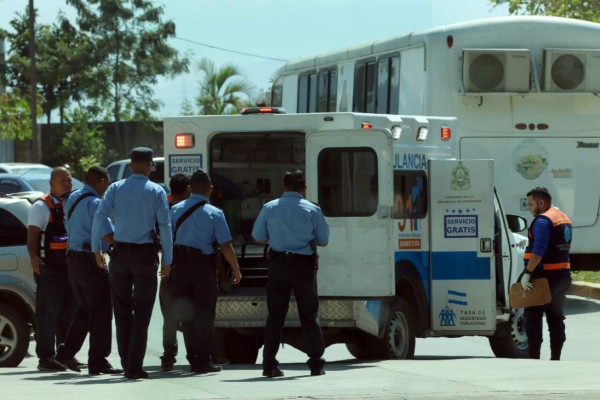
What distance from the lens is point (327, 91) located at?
72.3 ft

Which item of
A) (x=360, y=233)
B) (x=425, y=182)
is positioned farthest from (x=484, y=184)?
(x=360, y=233)

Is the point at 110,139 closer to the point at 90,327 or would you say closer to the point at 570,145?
the point at 570,145

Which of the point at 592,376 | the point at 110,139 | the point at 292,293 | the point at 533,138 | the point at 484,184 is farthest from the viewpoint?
the point at 110,139

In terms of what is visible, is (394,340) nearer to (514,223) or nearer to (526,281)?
(526,281)

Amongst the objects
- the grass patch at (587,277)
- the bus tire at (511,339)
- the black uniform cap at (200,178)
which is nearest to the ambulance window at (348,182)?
the black uniform cap at (200,178)

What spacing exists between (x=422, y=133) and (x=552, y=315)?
7.20 ft

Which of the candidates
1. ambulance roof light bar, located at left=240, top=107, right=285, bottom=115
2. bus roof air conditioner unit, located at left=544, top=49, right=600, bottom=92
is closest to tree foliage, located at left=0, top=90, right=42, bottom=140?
bus roof air conditioner unit, located at left=544, top=49, right=600, bottom=92

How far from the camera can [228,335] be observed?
14227 millimetres

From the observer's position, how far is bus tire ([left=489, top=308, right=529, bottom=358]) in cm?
1538

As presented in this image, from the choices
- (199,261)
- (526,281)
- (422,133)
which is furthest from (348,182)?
(526,281)

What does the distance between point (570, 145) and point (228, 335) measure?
709 cm

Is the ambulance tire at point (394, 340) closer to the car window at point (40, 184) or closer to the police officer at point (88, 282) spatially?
the police officer at point (88, 282)

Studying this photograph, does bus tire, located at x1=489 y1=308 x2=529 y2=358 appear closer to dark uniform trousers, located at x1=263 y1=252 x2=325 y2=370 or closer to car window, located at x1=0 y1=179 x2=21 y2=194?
dark uniform trousers, located at x1=263 y1=252 x2=325 y2=370

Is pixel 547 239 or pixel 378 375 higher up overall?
pixel 547 239
